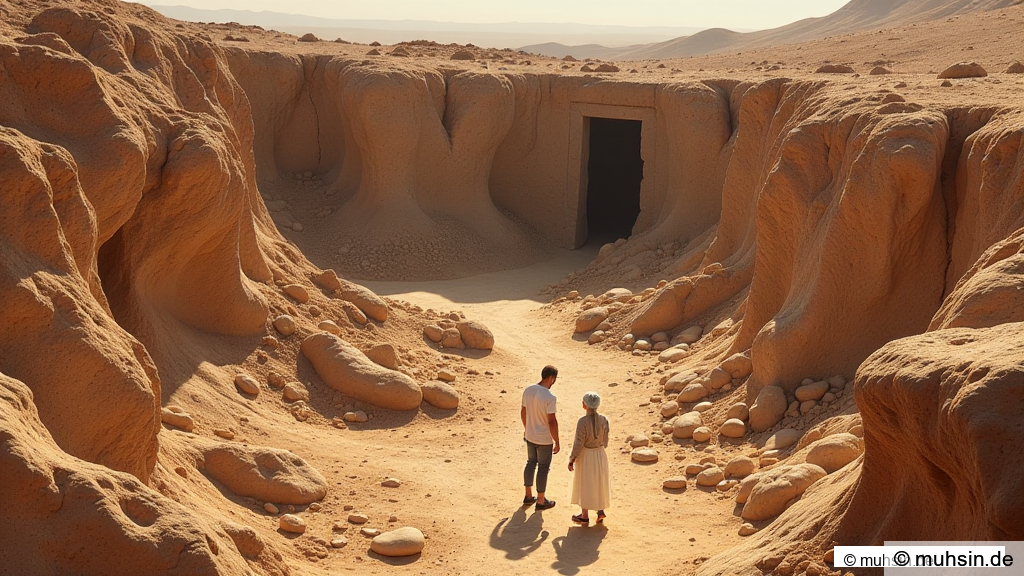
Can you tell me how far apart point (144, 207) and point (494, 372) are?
4.57 metres

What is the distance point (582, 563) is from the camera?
7.06 meters

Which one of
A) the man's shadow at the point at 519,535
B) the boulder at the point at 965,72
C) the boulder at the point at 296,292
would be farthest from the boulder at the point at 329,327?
the boulder at the point at 965,72

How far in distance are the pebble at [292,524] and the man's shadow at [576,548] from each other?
67.2 inches

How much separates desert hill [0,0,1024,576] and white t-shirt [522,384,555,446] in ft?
1.92

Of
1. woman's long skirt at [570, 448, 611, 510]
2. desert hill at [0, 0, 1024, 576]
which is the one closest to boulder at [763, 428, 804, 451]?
desert hill at [0, 0, 1024, 576]

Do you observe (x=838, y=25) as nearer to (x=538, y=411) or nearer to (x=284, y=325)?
(x=284, y=325)

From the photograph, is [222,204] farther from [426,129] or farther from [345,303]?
[426,129]

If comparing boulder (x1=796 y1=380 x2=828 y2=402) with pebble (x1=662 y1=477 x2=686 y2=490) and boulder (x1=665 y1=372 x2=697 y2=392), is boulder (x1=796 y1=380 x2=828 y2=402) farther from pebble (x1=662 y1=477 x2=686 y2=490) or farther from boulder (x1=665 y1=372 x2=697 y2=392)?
boulder (x1=665 y1=372 x2=697 y2=392)

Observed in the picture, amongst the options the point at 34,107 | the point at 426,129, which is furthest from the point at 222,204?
the point at 426,129

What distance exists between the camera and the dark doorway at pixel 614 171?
19734 millimetres

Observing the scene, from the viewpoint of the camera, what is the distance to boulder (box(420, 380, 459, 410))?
10008 millimetres

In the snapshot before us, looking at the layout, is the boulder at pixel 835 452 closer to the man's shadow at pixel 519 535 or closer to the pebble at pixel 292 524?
the man's shadow at pixel 519 535

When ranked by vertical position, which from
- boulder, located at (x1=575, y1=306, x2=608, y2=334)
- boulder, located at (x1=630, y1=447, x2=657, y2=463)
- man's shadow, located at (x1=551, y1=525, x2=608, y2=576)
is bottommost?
man's shadow, located at (x1=551, y1=525, x2=608, y2=576)

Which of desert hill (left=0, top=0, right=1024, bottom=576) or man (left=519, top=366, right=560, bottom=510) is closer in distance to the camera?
desert hill (left=0, top=0, right=1024, bottom=576)
